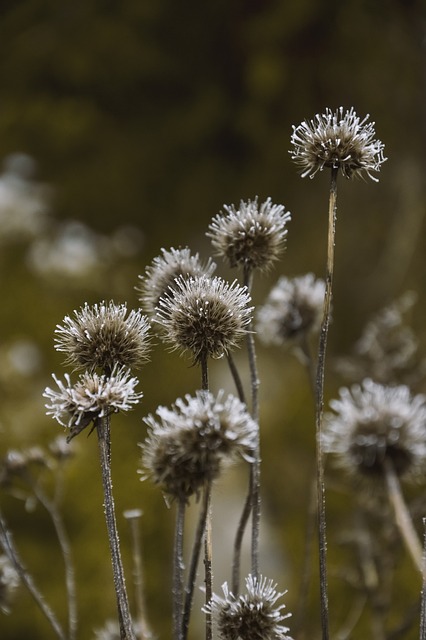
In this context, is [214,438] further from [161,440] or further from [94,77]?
[94,77]

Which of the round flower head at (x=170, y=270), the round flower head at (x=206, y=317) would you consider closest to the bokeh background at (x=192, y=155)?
the round flower head at (x=170, y=270)

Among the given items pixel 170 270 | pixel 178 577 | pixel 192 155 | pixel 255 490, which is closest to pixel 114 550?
pixel 178 577

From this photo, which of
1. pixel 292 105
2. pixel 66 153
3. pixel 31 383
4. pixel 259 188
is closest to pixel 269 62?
pixel 292 105

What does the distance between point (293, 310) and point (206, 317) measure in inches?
11.8

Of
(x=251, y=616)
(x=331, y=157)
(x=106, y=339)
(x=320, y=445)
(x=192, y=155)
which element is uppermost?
(x=192, y=155)

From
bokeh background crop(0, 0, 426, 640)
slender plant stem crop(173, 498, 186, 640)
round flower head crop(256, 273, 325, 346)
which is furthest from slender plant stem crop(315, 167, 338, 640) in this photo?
bokeh background crop(0, 0, 426, 640)

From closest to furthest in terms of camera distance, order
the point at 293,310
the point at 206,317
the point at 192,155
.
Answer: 1. the point at 206,317
2. the point at 293,310
3. the point at 192,155

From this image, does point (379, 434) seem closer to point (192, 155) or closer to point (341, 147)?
point (341, 147)

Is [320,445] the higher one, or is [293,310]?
[293,310]

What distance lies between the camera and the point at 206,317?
0.54m

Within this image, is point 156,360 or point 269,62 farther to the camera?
point 269,62

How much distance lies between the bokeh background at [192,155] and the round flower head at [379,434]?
3.89 feet

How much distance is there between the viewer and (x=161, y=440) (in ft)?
1.48

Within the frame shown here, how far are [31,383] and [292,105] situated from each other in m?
1.14
